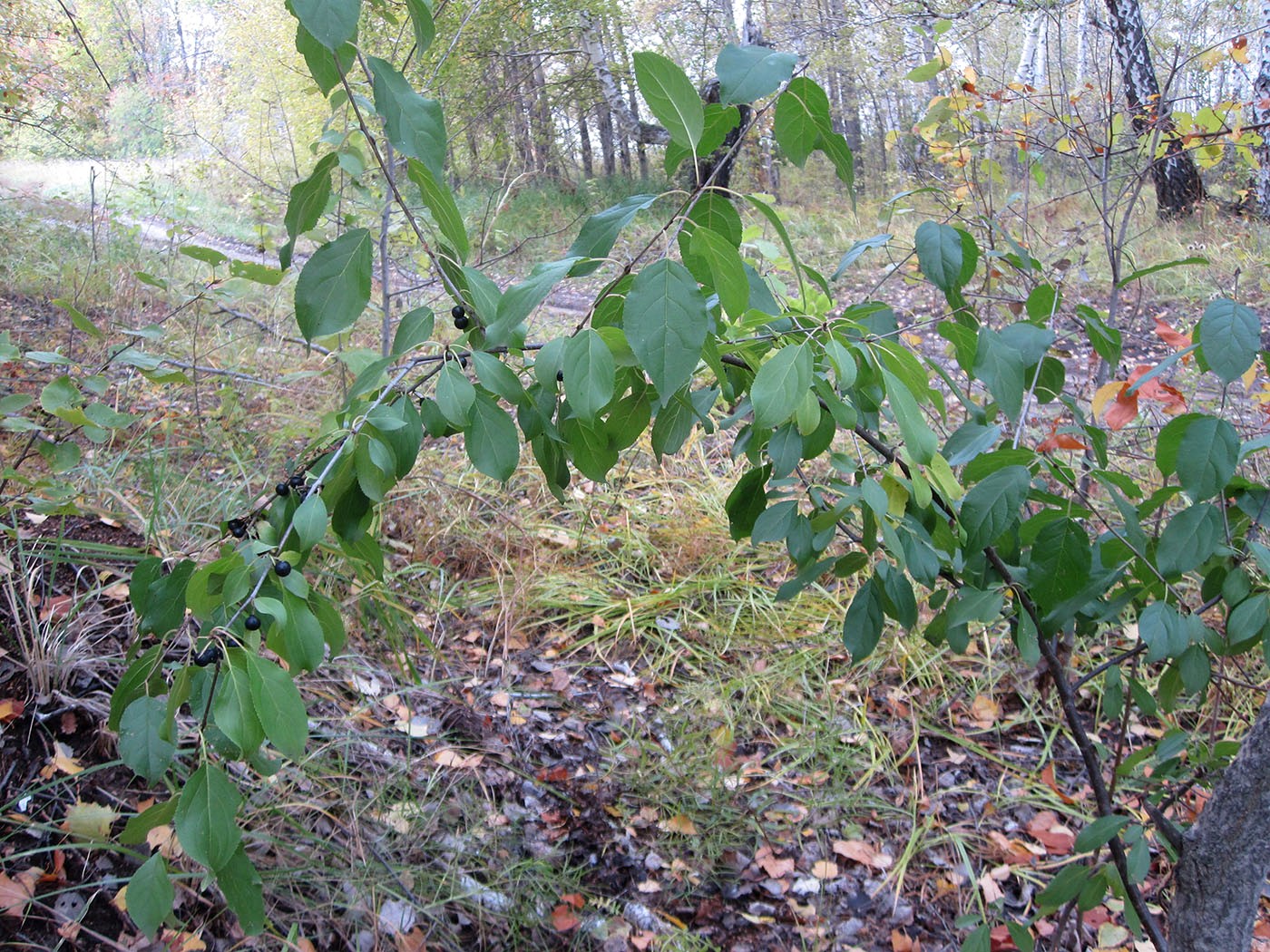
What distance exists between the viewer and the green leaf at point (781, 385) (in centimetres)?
74

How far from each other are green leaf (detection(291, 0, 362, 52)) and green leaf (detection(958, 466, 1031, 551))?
30.8 inches

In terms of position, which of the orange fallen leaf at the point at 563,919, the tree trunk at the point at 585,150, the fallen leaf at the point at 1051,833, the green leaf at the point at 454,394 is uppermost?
the tree trunk at the point at 585,150

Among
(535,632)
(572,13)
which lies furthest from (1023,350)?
(572,13)

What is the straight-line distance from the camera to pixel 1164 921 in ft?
6.91

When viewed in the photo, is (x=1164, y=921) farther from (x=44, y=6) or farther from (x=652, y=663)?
(x=44, y=6)

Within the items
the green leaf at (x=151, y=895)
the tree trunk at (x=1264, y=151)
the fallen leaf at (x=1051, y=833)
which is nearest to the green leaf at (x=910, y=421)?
the green leaf at (x=151, y=895)

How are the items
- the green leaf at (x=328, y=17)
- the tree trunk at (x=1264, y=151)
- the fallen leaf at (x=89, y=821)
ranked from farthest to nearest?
1. the tree trunk at (x=1264, y=151)
2. the fallen leaf at (x=89, y=821)
3. the green leaf at (x=328, y=17)

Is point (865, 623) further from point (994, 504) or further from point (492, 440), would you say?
point (492, 440)

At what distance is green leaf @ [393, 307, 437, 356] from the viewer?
83cm

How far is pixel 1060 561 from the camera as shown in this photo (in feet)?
3.30

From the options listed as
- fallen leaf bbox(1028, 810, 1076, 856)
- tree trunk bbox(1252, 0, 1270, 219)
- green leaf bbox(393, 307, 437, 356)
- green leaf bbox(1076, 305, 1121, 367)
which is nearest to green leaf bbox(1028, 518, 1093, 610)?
green leaf bbox(1076, 305, 1121, 367)

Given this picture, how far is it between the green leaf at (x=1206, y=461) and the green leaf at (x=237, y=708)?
93 cm

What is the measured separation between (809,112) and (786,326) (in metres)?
0.28

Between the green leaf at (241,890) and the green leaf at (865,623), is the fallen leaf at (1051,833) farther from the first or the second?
the green leaf at (241,890)
